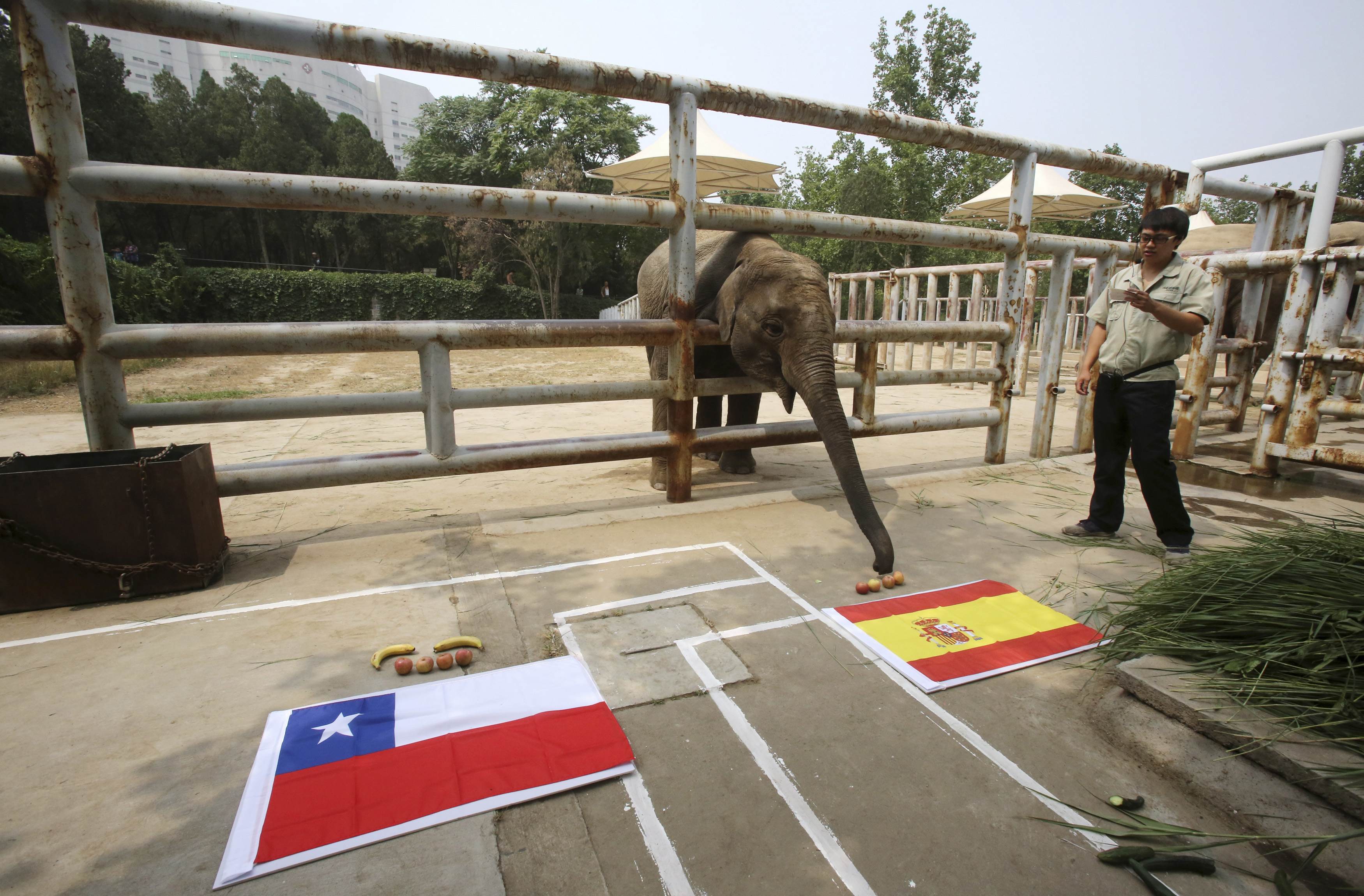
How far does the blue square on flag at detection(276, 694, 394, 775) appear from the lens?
1753 millimetres

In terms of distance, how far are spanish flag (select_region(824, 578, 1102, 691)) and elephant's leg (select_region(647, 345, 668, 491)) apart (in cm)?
192

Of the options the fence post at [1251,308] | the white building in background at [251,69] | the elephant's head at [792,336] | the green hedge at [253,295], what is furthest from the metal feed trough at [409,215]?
the white building in background at [251,69]

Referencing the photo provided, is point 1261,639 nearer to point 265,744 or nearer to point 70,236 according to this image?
point 265,744

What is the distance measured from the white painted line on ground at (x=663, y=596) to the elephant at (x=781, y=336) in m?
0.62

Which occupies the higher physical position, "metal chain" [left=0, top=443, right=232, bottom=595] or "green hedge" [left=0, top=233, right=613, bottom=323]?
"green hedge" [left=0, top=233, right=613, bottom=323]

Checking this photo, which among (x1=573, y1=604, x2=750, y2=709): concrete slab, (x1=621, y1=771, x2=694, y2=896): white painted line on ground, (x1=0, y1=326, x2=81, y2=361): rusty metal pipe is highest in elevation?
(x1=0, y1=326, x2=81, y2=361): rusty metal pipe

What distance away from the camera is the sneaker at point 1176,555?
326cm

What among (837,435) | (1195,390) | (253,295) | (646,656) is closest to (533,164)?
(253,295)

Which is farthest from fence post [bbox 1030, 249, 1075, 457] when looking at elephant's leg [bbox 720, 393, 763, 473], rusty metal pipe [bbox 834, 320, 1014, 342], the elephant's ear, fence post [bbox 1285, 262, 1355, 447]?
the elephant's ear

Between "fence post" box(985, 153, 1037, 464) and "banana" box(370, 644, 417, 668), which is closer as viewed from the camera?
"banana" box(370, 644, 417, 668)

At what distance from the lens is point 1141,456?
3410mm

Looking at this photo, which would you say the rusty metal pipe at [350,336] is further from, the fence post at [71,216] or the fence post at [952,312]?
the fence post at [952,312]

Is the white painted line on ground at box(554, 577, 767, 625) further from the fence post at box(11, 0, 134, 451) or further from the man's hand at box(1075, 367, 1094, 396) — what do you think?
the man's hand at box(1075, 367, 1094, 396)

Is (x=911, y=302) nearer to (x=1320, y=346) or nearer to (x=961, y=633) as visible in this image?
(x=1320, y=346)
